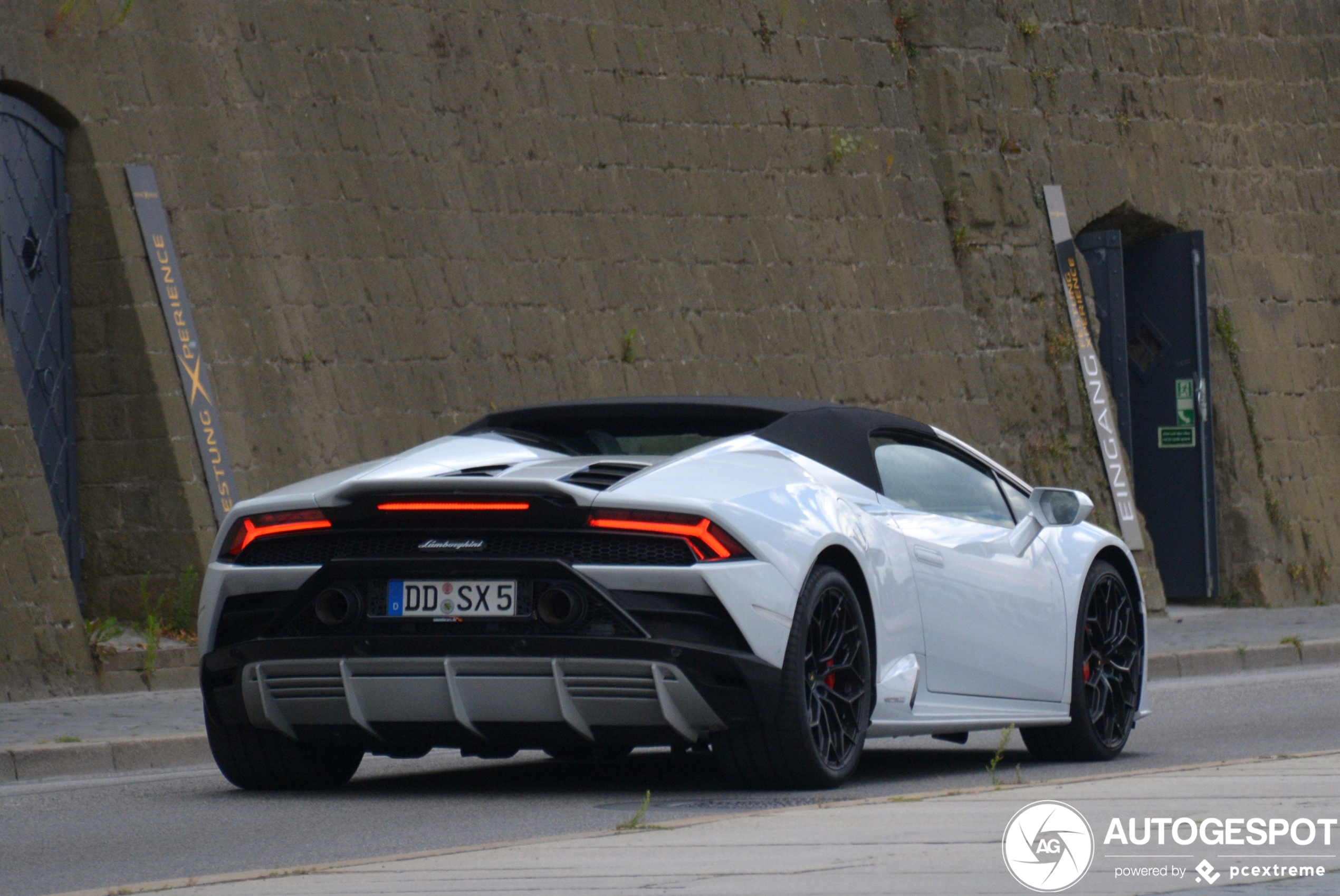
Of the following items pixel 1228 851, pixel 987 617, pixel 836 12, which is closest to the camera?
pixel 1228 851

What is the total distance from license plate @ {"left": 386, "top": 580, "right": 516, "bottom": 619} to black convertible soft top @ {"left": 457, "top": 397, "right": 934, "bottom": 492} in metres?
1.02

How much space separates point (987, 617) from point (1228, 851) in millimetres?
2873

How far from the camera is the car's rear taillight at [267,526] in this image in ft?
22.7

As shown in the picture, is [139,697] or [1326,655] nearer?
[139,697]

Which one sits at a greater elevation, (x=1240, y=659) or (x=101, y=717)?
(x=101, y=717)

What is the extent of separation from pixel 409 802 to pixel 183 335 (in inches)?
293

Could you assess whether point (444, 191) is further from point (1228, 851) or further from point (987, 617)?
point (1228, 851)

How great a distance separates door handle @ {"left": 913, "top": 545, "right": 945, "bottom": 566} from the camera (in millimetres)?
7547

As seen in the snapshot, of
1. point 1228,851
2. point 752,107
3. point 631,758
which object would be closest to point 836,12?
point 752,107

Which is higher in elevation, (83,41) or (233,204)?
(83,41)

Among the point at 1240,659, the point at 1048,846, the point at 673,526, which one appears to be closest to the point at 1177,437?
the point at 1240,659

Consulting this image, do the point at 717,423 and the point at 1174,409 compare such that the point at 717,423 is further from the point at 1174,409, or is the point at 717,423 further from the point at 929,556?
the point at 1174,409

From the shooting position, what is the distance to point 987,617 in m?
7.83

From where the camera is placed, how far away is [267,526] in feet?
23.0
